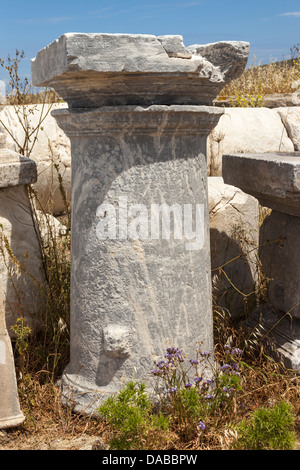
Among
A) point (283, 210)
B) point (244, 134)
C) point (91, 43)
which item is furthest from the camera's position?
point (244, 134)

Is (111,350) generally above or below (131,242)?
below

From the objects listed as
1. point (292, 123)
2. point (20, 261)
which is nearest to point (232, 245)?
point (20, 261)

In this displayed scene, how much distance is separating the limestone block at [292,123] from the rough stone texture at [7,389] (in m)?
4.80

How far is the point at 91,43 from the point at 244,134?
4223mm

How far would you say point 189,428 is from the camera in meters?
2.80

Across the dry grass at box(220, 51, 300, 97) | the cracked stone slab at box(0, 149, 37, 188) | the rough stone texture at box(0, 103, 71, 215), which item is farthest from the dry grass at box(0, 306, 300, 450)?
the dry grass at box(220, 51, 300, 97)

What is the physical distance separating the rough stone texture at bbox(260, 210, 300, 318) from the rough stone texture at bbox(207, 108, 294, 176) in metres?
2.49

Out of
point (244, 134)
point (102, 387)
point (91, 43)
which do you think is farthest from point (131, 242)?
point (244, 134)

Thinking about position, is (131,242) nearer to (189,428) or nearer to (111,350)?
(111,350)

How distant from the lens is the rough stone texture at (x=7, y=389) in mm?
2988

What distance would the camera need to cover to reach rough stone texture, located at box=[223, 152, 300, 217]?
3094mm

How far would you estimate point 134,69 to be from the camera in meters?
2.65

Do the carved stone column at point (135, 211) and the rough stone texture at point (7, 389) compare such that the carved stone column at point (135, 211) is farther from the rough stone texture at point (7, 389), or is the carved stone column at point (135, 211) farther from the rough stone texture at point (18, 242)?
the rough stone texture at point (18, 242)

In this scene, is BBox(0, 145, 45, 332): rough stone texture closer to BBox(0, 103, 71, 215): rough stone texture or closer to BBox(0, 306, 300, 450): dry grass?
BBox(0, 306, 300, 450): dry grass
